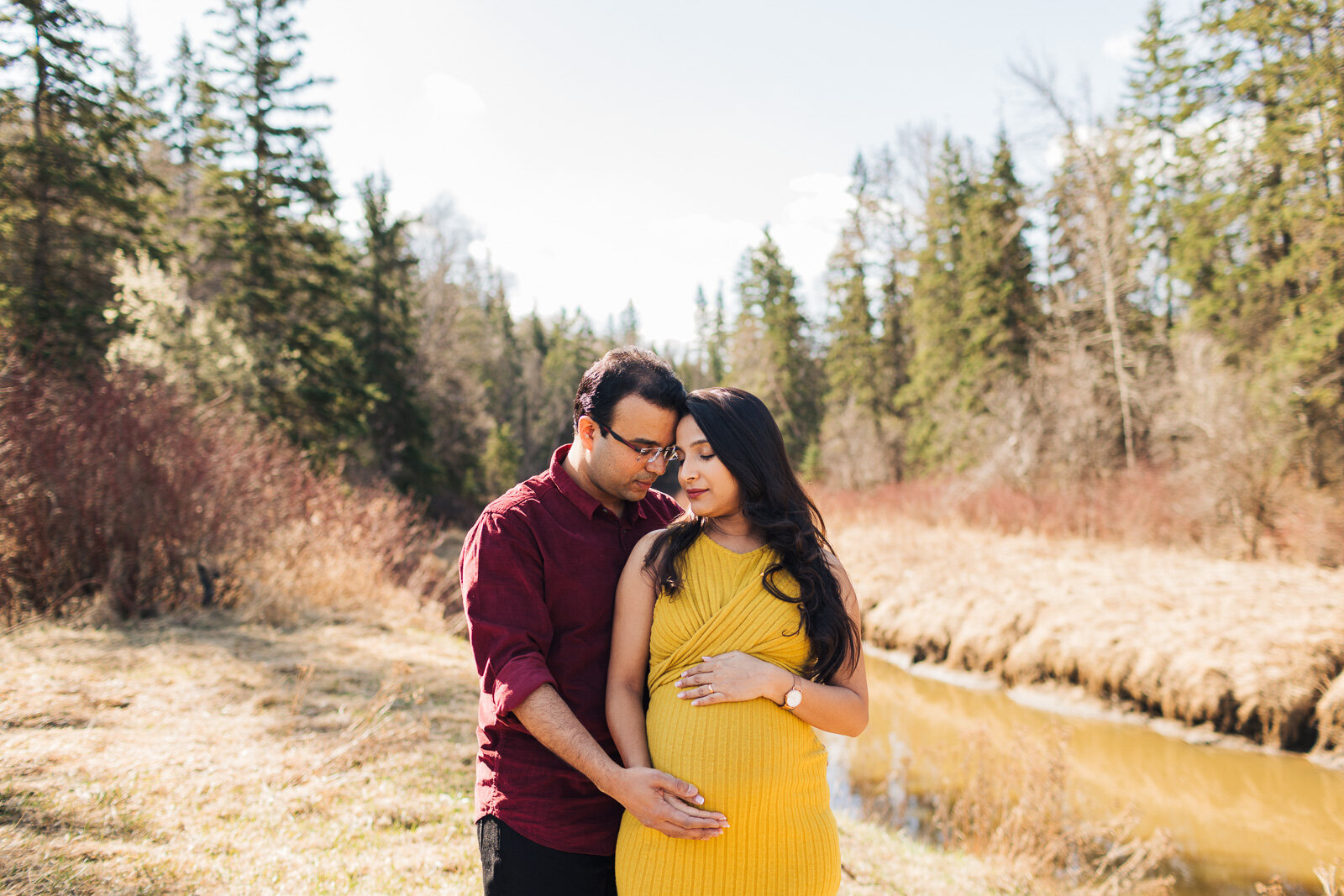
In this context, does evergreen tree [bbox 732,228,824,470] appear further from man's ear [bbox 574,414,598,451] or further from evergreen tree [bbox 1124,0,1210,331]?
man's ear [bbox 574,414,598,451]

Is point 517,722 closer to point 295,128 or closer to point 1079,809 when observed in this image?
point 1079,809

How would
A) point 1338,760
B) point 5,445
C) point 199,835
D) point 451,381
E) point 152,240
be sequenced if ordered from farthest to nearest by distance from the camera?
point 451,381
point 152,240
point 1338,760
point 5,445
point 199,835

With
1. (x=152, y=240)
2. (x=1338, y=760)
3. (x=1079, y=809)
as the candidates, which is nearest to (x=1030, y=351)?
(x=1338, y=760)

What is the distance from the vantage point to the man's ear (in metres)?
2.47

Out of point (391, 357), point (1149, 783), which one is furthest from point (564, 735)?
point (391, 357)

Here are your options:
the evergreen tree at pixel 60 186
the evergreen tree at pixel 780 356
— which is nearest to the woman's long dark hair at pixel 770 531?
the evergreen tree at pixel 60 186

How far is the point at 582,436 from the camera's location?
2.52 m

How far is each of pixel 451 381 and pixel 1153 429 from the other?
24.0 metres

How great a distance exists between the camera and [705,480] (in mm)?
2291

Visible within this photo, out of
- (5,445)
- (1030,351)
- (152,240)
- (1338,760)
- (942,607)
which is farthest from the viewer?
(1030,351)

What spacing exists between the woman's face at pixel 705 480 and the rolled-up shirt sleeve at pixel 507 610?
1.75ft

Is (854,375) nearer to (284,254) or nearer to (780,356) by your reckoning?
(780,356)

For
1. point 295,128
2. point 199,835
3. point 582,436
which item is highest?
point 295,128

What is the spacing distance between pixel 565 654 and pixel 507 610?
9.5 inches
